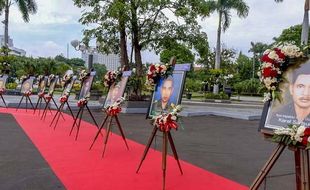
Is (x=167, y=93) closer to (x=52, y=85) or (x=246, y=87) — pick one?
(x=52, y=85)

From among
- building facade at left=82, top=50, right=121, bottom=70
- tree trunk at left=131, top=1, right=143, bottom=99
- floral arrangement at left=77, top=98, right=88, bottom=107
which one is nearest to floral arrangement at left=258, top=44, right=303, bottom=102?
floral arrangement at left=77, top=98, right=88, bottom=107

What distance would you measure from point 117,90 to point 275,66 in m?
3.88

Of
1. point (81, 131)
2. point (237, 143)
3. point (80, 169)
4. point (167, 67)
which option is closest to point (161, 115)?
point (167, 67)

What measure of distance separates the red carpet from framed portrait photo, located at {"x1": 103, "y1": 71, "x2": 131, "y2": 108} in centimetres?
87

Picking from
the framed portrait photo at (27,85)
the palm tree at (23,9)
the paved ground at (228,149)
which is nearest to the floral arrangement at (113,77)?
the paved ground at (228,149)

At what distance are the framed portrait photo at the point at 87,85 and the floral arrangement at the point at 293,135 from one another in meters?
5.49

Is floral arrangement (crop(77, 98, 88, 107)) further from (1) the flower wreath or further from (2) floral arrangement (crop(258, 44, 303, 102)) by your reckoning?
(2) floral arrangement (crop(258, 44, 303, 102))

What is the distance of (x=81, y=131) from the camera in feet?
30.3

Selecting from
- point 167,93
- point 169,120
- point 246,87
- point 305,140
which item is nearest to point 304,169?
point 305,140

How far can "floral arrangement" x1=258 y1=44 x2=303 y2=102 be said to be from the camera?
366cm

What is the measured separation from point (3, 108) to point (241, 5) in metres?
18.7

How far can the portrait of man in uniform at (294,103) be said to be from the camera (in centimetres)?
348

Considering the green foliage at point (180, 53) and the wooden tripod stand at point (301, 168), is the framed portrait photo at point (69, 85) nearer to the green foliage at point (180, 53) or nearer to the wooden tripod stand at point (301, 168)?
the green foliage at point (180, 53)

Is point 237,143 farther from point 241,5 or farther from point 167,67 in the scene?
point 241,5
